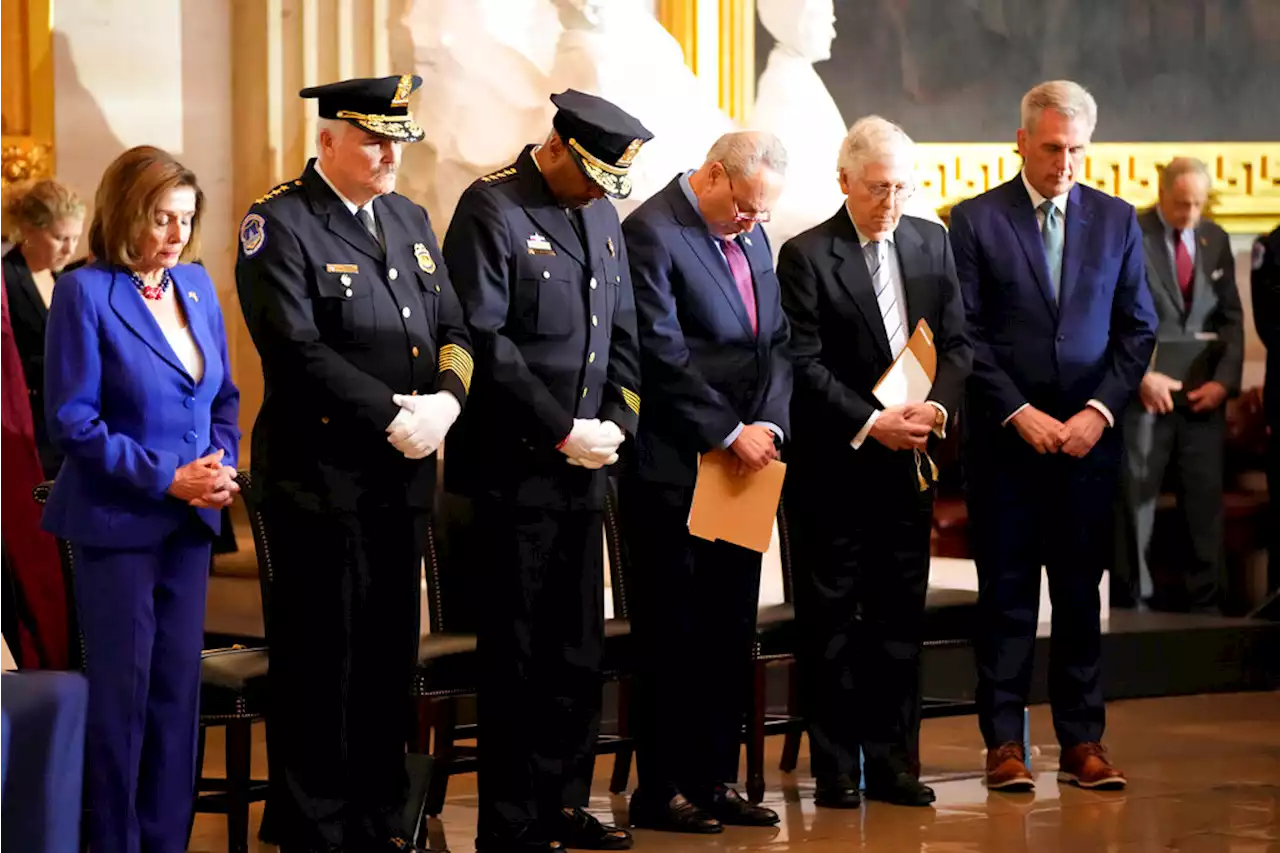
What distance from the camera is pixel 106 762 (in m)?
4.18

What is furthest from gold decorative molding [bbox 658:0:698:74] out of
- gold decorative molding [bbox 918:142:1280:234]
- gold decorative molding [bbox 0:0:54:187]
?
gold decorative molding [bbox 0:0:54:187]

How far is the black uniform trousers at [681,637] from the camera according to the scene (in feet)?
16.4

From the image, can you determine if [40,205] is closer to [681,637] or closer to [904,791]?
[681,637]

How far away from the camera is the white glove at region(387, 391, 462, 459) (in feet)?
14.0

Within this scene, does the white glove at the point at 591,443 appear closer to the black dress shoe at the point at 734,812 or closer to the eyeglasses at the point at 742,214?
the eyeglasses at the point at 742,214

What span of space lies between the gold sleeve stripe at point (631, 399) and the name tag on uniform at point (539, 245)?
38 centimetres

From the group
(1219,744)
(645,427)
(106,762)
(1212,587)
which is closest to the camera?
(106,762)

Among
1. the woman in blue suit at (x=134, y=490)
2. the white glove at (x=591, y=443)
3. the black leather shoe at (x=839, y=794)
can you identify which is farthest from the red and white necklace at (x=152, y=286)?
the black leather shoe at (x=839, y=794)

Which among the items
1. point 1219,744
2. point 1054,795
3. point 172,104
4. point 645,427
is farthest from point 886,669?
point 172,104

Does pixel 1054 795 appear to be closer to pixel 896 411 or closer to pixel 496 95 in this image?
pixel 896 411

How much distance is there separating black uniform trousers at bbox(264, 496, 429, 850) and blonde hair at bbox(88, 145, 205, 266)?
0.59m

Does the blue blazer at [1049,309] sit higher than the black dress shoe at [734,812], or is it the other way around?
the blue blazer at [1049,309]

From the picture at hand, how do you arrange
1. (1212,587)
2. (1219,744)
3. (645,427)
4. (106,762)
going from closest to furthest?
(106,762)
(645,427)
(1219,744)
(1212,587)

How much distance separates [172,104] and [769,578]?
7.99 feet
